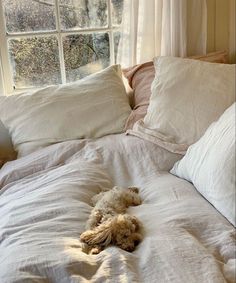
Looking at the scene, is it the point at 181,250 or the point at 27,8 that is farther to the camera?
the point at 27,8

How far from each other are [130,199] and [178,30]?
98 centimetres

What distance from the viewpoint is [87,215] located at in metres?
1.16

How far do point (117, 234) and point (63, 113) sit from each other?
2.80ft

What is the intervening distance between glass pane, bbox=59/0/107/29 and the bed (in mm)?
667

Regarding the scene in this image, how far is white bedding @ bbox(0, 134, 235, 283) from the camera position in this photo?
2.87ft

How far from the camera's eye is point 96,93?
1.78 meters

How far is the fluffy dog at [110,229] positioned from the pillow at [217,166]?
231mm

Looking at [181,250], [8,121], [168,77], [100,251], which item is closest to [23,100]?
[8,121]

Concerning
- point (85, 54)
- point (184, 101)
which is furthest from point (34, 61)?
point (184, 101)

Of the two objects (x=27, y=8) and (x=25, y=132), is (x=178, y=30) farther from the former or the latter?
(x=25, y=132)

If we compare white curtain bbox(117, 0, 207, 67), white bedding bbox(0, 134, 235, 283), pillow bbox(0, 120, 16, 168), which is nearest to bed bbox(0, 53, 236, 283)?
white bedding bbox(0, 134, 235, 283)

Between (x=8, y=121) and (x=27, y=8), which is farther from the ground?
(x=27, y=8)

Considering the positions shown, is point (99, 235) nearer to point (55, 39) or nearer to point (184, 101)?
point (184, 101)

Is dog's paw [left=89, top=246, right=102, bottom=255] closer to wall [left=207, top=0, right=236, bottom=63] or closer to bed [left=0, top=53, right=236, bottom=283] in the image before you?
bed [left=0, top=53, right=236, bottom=283]
